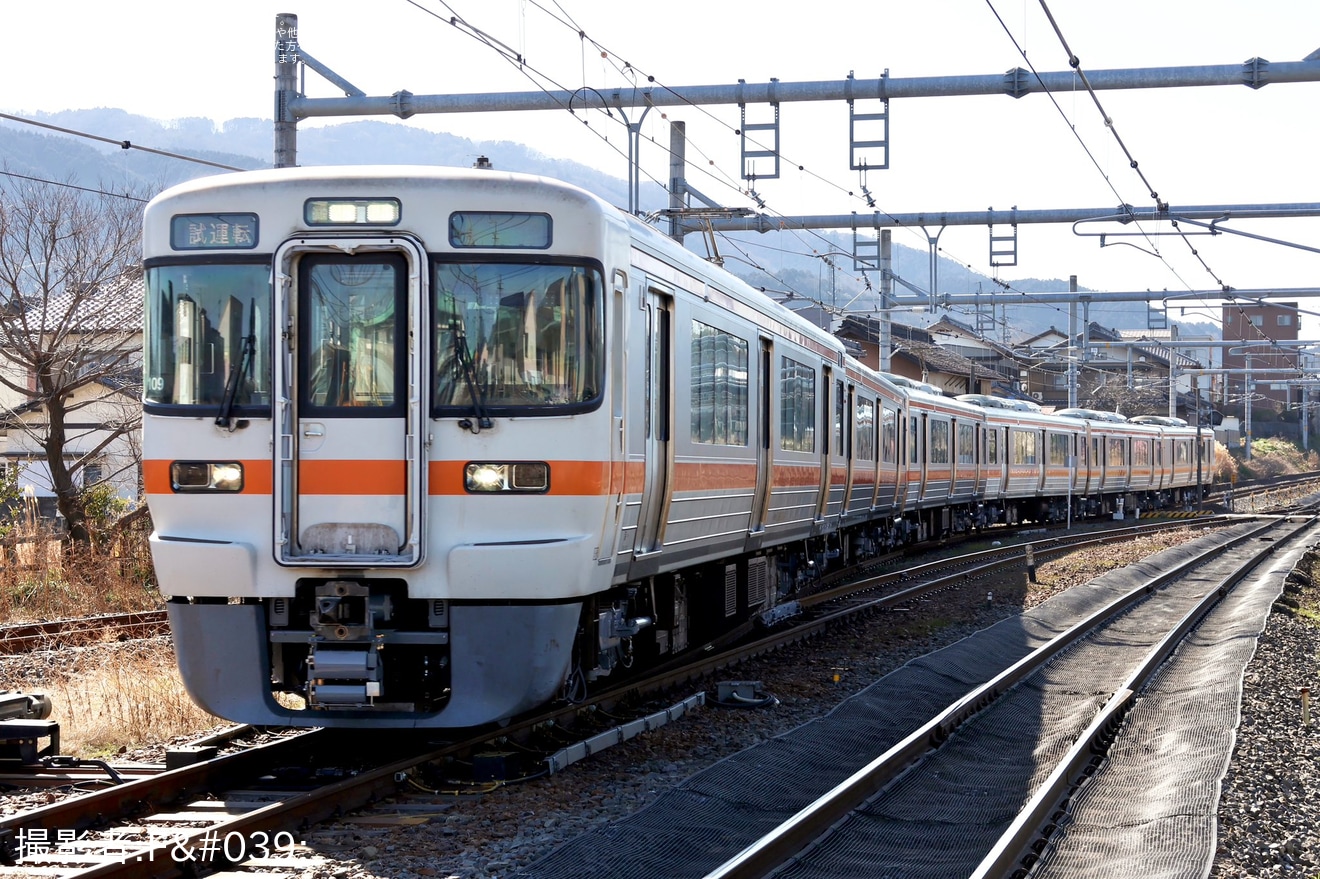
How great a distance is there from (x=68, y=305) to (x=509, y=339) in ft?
41.7

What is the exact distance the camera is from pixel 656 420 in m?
8.73


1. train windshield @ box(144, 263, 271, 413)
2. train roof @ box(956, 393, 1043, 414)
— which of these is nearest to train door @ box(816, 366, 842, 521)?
train windshield @ box(144, 263, 271, 413)

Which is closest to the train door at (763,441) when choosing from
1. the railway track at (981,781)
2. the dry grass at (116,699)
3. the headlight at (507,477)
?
the railway track at (981,781)

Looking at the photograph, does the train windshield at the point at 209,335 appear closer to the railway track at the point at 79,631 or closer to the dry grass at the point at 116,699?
the dry grass at the point at 116,699

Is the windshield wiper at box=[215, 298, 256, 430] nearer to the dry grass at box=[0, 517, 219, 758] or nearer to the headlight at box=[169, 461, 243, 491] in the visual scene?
the headlight at box=[169, 461, 243, 491]

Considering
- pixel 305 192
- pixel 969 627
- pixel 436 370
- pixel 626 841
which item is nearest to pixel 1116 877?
pixel 626 841

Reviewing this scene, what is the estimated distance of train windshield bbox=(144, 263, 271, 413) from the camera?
7.25 metres

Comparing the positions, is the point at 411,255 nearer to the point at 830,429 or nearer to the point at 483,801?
the point at 483,801

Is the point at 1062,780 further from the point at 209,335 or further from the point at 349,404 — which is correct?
the point at 209,335

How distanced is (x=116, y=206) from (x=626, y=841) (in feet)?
52.4

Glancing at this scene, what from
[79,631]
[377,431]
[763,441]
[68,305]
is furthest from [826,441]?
[68,305]

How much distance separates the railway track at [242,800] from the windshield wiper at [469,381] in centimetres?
168

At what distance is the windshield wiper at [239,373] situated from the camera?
723 centimetres

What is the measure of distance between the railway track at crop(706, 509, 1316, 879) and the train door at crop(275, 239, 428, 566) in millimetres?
2403
